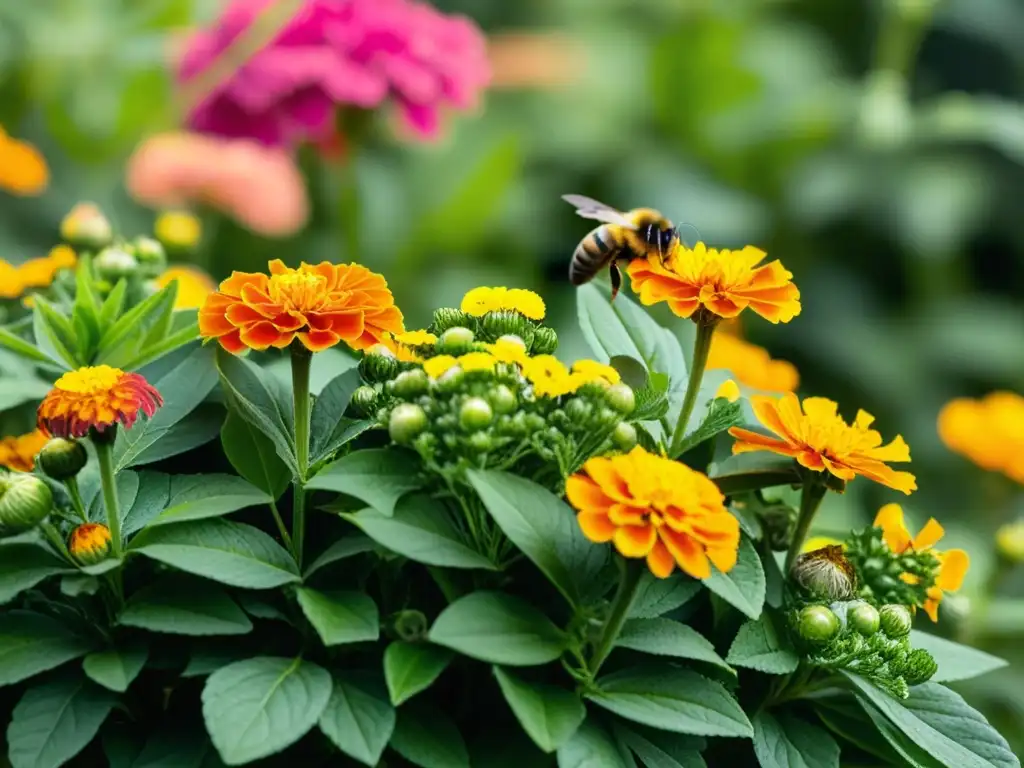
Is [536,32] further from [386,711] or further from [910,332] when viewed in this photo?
[386,711]

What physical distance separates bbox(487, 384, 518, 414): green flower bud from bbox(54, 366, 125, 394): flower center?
→ 16cm

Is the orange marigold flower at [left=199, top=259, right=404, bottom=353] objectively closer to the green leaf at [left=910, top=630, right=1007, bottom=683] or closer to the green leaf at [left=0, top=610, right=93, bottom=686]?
the green leaf at [left=0, top=610, right=93, bottom=686]

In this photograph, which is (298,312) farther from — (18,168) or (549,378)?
(18,168)

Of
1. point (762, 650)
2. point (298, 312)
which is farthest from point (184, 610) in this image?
point (762, 650)

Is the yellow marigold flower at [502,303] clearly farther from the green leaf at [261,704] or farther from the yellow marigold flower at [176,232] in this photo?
the yellow marigold flower at [176,232]

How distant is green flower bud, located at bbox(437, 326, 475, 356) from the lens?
488 mm

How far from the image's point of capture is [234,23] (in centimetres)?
134

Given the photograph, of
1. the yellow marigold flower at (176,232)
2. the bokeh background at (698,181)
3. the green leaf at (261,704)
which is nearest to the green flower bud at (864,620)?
the green leaf at (261,704)

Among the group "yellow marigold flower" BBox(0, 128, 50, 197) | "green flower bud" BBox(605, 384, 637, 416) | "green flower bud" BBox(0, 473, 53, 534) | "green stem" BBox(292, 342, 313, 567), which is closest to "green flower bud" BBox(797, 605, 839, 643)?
"green flower bud" BBox(605, 384, 637, 416)

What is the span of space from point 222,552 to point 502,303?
0.17m

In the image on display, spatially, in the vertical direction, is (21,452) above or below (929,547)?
below

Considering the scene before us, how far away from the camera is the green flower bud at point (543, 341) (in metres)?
0.52

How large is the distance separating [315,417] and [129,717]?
6.2 inches

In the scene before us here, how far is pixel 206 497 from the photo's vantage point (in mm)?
489
